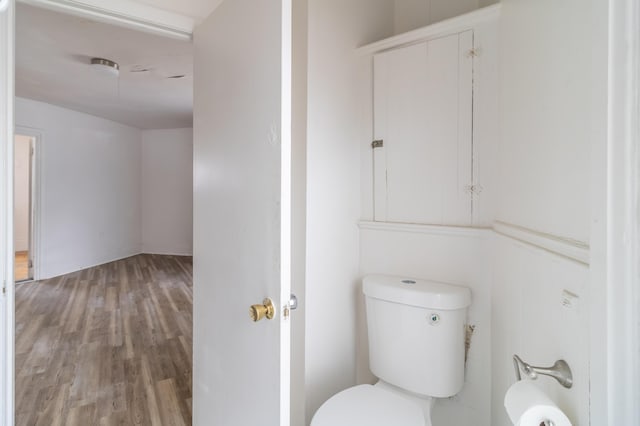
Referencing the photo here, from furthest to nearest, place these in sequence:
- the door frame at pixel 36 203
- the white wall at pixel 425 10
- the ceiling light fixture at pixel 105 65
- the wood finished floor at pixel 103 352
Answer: the door frame at pixel 36 203 < the ceiling light fixture at pixel 105 65 < the wood finished floor at pixel 103 352 < the white wall at pixel 425 10

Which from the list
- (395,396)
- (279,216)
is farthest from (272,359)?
(395,396)

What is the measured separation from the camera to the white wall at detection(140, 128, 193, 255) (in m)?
6.20

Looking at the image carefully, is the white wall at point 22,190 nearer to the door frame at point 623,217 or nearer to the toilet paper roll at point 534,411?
the toilet paper roll at point 534,411

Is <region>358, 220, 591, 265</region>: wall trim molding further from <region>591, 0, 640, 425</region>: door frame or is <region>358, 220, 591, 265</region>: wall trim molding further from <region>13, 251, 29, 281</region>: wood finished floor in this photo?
<region>13, 251, 29, 281</region>: wood finished floor

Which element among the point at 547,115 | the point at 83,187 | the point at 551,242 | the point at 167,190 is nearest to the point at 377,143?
the point at 547,115

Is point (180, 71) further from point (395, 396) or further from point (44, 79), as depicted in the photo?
point (395, 396)

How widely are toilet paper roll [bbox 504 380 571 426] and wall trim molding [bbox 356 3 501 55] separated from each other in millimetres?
1315

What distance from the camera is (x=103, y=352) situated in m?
2.56

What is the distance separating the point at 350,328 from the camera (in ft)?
5.46

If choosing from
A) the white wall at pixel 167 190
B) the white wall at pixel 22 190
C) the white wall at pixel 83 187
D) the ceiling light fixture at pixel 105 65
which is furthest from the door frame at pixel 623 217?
the white wall at pixel 22 190

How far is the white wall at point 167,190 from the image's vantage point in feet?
20.3

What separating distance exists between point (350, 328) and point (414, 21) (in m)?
1.65

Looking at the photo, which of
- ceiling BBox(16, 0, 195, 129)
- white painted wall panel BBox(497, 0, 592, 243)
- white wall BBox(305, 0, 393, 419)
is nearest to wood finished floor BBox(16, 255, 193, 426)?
white wall BBox(305, 0, 393, 419)

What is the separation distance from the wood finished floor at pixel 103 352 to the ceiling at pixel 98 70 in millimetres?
2111
